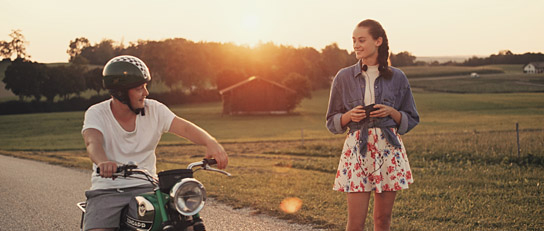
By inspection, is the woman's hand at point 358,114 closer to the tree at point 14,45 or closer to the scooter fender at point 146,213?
the scooter fender at point 146,213

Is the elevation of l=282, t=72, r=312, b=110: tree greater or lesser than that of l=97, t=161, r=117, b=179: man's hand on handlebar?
lesser

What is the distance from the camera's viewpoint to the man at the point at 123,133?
3617 mm

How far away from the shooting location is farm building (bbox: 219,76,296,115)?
64.0 m

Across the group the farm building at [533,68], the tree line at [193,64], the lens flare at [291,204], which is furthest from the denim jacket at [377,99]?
the farm building at [533,68]

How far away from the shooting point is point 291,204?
28.8 feet

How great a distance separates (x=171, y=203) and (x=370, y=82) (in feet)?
6.69

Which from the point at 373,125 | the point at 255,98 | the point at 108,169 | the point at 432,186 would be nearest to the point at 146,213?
the point at 108,169

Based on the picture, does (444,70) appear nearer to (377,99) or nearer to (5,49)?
(5,49)

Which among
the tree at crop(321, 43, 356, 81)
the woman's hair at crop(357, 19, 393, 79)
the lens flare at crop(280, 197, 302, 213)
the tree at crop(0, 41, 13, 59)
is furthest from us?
the tree at crop(321, 43, 356, 81)

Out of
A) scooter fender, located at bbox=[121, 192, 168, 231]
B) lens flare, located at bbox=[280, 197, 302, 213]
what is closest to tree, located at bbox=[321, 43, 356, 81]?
lens flare, located at bbox=[280, 197, 302, 213]

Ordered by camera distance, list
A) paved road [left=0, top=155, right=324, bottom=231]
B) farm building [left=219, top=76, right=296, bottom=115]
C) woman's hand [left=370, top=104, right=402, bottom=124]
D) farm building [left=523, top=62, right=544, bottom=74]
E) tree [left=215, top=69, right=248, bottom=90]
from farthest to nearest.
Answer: tree [left=215, top=69, right=248, bottom=90] → farm building [left=219, top=76, right=296, bottom=115] → farm building [left=523, top=62, right=544, bottom=74] → paved road [left=0, top=155, right=324, bottom=231] → woman's hand [left=370, top=104, right=402, bottom=124]

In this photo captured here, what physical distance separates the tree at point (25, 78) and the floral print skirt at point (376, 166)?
7393 centimetres

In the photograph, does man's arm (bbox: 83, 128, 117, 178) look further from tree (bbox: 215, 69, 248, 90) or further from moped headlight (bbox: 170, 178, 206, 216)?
tree (bbox: 215, 69, 248, 90)

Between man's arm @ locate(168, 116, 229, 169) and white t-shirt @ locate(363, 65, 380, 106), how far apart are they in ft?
4.36
